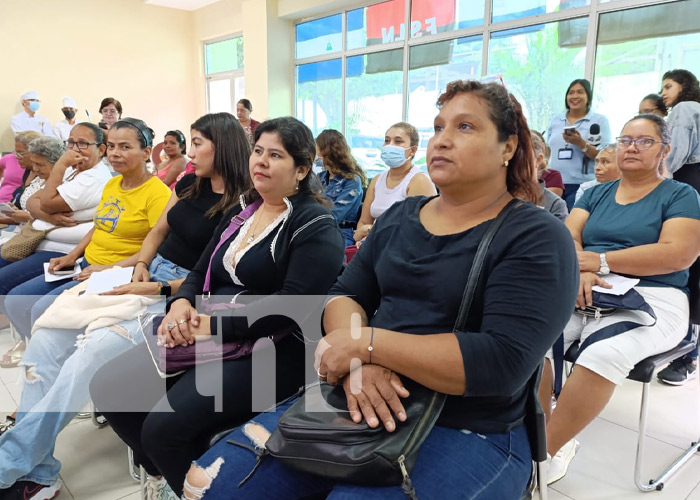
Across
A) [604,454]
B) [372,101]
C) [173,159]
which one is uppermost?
[372,101]

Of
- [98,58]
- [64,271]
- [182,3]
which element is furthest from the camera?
[182,3]

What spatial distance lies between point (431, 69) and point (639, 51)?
2.62 meters

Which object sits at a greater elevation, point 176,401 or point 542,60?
point 542,60

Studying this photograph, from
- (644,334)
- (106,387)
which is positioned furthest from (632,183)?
(106,387)

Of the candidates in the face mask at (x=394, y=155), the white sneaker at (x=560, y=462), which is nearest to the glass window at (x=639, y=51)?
the face mask at (x=394, y=155)

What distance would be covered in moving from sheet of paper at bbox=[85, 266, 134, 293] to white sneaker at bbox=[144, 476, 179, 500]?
77 cm

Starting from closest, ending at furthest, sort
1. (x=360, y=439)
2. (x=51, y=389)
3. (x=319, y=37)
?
(x=360, y=439)
(x=51, y=389)
(x=319, y=37)

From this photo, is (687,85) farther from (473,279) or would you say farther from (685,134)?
(473,279)

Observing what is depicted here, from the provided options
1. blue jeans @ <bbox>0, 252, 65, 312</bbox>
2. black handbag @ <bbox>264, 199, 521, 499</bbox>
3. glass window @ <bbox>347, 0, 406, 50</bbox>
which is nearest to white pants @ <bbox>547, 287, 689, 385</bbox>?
black handbag @ <bbox>264, 199, 521, 499</bbox>

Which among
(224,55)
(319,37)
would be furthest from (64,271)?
(224,55)

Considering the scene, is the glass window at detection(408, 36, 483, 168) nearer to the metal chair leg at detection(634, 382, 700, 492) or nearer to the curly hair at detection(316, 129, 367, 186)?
the curly hair at detection(316, 129, 367, 186)

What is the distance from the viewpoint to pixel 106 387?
5.12 feet

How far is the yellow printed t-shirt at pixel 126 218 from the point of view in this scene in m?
2.33

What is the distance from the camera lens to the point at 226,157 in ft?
6.79
